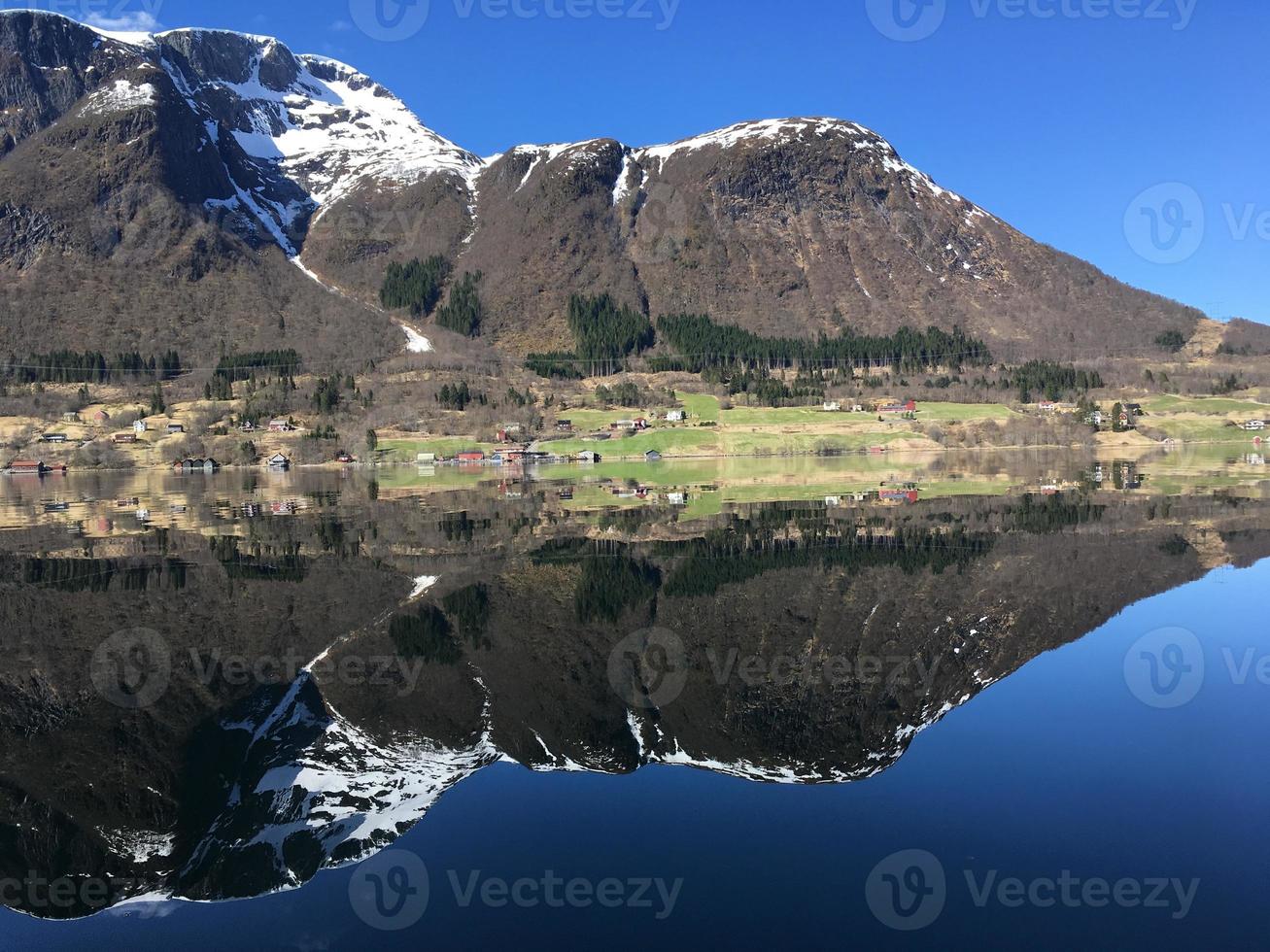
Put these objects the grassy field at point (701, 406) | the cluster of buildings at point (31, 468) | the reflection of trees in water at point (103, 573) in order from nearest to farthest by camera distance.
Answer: the reflection of trees in water at point (103, 573), the cluster of buildings at point (31, 468), the grassy field at point (701, 406)

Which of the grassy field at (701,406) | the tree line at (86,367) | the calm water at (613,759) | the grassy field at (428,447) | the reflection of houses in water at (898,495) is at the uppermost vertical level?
the tree line at (86,367)

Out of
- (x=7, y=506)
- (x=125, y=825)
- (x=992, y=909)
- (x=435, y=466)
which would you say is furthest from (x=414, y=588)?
(x=435, y=466)

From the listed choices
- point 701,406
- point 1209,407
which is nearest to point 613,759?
point 701,406

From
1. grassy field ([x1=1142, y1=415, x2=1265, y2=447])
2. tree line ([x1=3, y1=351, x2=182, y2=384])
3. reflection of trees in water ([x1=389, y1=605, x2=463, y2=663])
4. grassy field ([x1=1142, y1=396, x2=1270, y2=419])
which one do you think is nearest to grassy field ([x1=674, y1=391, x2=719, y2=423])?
grassy field ([x1=1142, y1=415, x2=1265, y2=447])

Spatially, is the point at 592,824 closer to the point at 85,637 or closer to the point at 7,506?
the point at 85,637

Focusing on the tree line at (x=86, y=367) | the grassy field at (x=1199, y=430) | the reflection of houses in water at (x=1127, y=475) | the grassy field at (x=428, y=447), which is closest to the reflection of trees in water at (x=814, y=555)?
the reflection of houses in water at (x=1127, y=475)

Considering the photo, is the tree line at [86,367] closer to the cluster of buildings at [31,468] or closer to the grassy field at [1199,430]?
the cluster of buildings at [31,468]

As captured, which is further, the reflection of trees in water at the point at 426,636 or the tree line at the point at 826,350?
the tree line at the point at 826,350

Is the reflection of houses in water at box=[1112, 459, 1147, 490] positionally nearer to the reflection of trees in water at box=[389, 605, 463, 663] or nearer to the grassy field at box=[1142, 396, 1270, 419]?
the reflection of trees in water at box=[389, 605, 463, 663]
